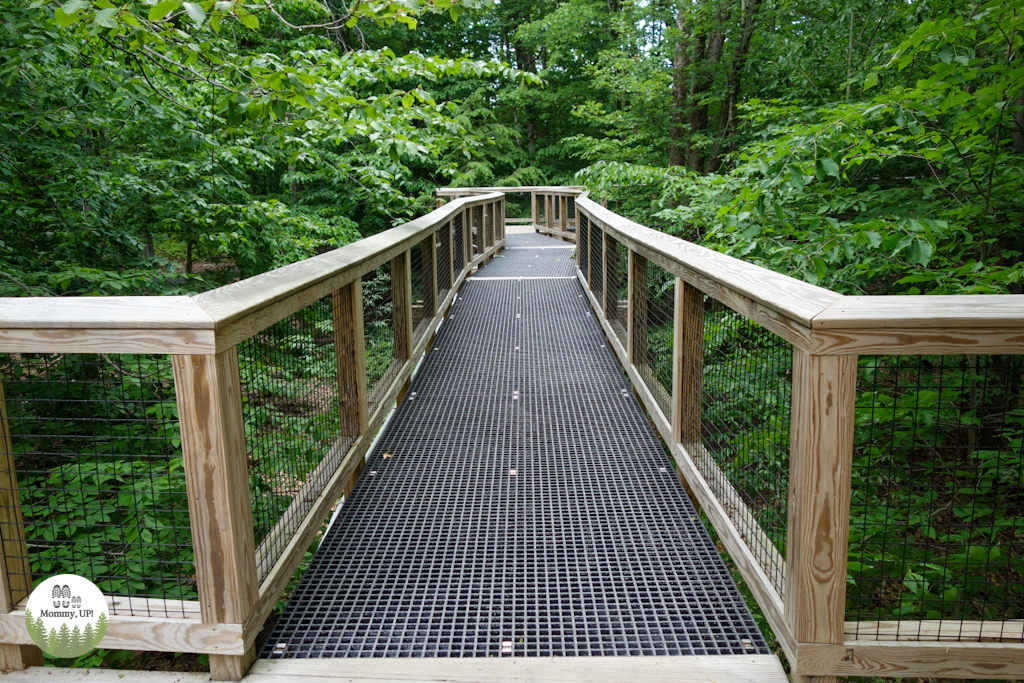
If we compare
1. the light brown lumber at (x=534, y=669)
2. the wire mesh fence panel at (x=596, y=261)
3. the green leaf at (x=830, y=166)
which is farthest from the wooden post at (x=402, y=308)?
the light brown lumber at (x=534, y=669)

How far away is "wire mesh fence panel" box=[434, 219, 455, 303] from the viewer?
634 centimetres

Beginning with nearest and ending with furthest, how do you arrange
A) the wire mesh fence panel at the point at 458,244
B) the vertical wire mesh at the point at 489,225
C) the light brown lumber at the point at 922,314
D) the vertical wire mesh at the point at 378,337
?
the light brown lumber at the point at 922,314, the vertical wire mesh at the point at 378,337, the wire mesh fence panel at the point at 458,244, the vertical wire mesh at the point at 489,225

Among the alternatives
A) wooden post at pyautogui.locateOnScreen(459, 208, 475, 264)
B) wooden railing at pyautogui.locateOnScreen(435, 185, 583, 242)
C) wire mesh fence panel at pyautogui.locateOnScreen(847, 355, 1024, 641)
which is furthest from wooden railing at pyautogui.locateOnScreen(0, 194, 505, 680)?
wooden railing at pyautogui.locateOnScreen(435, 185, 583, 242)

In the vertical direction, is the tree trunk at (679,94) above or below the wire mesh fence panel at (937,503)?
above

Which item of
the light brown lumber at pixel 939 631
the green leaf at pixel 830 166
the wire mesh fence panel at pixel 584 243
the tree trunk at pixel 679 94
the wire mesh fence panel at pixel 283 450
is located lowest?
the light brown lumber at pixel 939 631

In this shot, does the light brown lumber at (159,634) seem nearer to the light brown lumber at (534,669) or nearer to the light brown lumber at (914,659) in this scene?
the light brown lumber at (534,669)

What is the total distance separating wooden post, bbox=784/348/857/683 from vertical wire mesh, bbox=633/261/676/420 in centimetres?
167

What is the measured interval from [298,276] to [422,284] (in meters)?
2.99

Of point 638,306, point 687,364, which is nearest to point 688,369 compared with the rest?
point 687,364

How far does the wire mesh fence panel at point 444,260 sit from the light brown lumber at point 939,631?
4.75 m

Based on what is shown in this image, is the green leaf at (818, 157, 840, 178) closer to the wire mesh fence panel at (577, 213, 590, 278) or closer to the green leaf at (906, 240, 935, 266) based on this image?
the green leaf at (906, 240, 935, 266)

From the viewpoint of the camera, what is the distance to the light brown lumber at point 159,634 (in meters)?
1.88

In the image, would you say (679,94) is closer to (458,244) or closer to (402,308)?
(458,244)

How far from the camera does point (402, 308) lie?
438 cm
